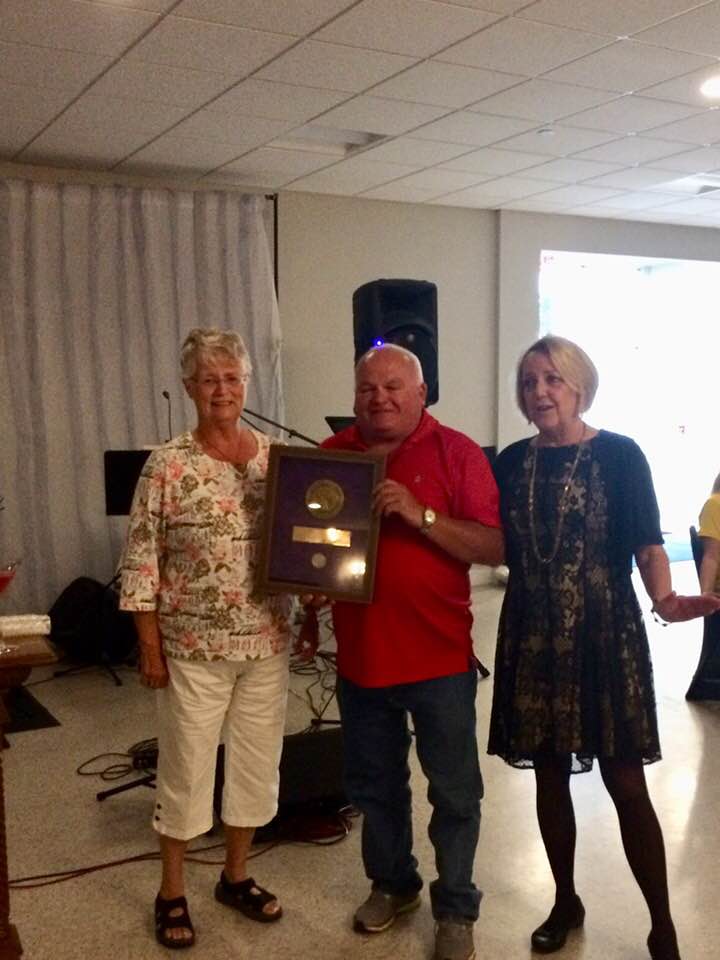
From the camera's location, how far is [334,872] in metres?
2.80

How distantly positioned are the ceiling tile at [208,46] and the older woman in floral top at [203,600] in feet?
5.46

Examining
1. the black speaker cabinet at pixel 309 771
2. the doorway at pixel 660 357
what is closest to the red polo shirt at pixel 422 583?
the black speaker cabinet at pixel 309 771

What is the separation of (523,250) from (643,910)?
5.20 metres

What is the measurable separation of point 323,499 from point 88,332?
11.9 ft

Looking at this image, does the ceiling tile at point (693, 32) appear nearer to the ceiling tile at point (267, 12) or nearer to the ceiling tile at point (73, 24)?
the ceiling tile at point (267, 12)

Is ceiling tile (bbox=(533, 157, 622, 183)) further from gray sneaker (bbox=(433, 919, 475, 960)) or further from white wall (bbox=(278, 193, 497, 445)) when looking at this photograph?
gray sneaker (bbox=(433, 919, 475, 960))

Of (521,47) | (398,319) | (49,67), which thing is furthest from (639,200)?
(49,67)

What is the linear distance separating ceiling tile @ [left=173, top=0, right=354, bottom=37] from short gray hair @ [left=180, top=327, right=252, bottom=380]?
149 centimetres

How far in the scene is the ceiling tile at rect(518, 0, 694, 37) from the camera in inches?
131

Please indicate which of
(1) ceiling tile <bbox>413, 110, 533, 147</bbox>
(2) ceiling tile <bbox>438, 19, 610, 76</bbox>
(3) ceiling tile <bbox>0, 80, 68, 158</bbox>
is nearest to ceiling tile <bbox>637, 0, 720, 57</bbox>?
(2) ceiling tile <bbox>438, 19, 610, 76</bbox>

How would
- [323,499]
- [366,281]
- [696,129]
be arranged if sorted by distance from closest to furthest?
[323,499], [696,129], [366,281]

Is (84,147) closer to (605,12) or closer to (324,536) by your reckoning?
(605,12)

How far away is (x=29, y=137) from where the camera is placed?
4.82 metres

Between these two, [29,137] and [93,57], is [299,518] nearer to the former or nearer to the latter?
[93,57]
